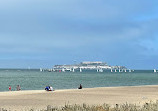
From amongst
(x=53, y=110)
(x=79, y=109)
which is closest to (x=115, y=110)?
(x=79, y=109)

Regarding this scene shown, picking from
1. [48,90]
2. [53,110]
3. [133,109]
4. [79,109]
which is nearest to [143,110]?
[133,109]

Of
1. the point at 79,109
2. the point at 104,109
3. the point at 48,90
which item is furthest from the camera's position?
the point at 48,90

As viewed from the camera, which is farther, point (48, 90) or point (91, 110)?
point (48, 90)

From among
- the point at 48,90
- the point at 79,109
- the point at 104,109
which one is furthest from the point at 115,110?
the point at 48,90

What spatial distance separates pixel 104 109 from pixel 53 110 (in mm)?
2177

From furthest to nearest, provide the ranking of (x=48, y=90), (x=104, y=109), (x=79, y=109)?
(x=48, y=90)
(x=104, y=109)
(x=79, y=109)

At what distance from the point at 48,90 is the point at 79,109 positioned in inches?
1330

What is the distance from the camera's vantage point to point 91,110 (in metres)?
12.1

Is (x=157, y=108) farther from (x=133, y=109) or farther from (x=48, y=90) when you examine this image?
(x=48, y=90)

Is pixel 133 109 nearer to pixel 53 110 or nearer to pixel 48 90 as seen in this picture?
pixel 53 110

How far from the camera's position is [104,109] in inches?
506

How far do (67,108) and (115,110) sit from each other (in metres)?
2.01

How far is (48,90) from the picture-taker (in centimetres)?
4534

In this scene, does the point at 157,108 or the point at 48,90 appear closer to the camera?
the point at 157,108
